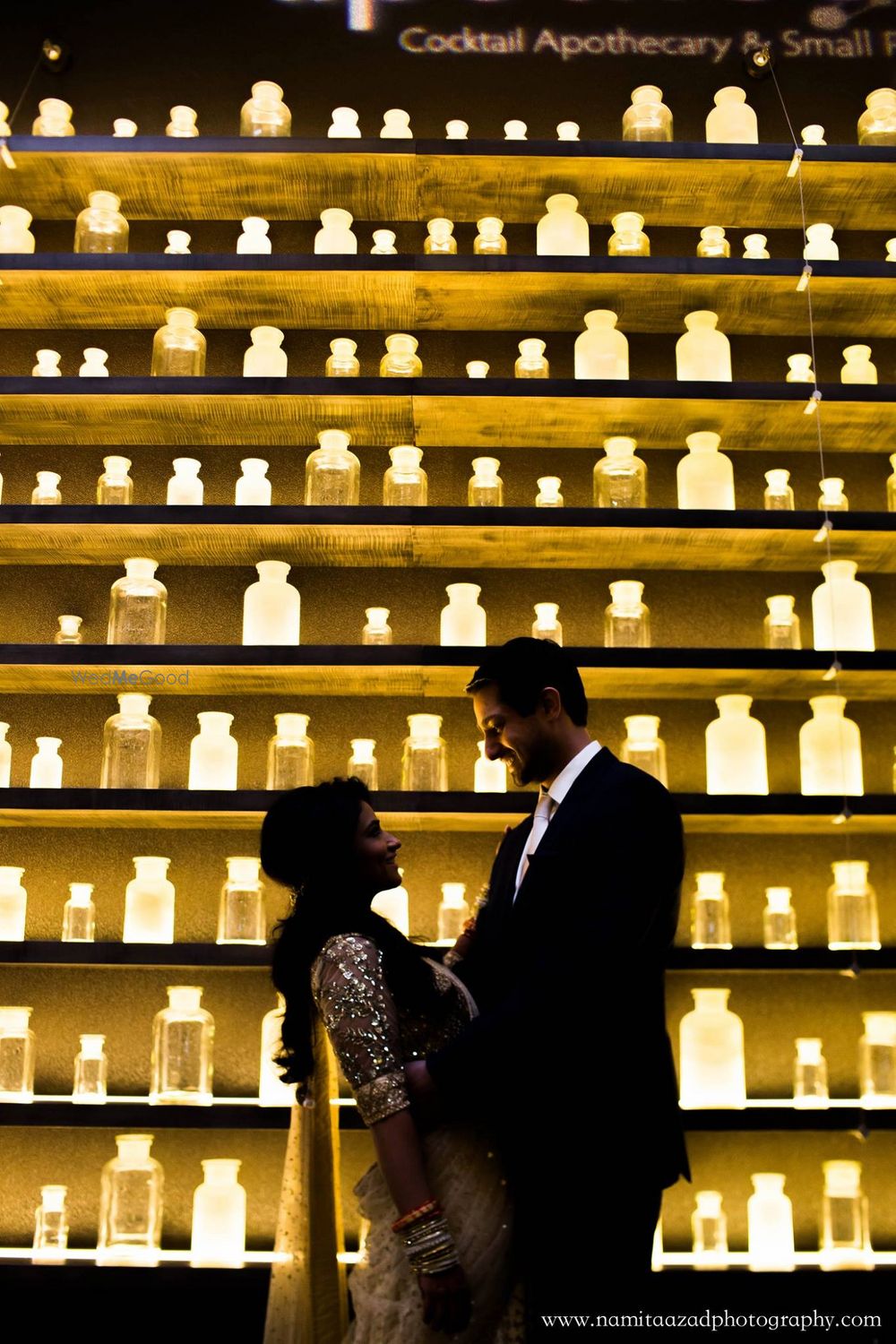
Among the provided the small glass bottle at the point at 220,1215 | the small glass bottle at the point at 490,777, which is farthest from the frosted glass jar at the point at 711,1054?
the small glass bottle at the point at 220,1215

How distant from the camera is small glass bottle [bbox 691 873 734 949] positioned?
8.89 ft

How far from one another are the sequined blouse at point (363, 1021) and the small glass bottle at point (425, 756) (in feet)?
3.98

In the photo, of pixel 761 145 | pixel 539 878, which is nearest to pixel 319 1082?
pixel 539 878

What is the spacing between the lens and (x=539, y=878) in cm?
172

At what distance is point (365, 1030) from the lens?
1.44 m

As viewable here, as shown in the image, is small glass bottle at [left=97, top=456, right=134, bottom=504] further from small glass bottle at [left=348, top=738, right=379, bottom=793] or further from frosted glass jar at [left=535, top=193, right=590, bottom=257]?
frosted glass jar at [left=535, top=193, right=590, bottom=257]

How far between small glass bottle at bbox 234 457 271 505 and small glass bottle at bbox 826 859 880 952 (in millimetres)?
1544

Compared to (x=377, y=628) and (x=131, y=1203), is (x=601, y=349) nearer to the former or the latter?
(x=377, y=628)

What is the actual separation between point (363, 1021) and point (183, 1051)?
1.29m

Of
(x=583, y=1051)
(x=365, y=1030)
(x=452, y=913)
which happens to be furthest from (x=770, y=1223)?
(x=365, y=1030)

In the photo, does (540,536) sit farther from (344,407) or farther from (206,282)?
(206,282)

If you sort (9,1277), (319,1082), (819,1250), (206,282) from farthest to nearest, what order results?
(206,282) → (819,1250) → (9,1277) → (319,1082)

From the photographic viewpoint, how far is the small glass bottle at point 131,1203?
8.17 feet

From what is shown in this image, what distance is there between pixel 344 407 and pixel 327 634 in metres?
0.54
